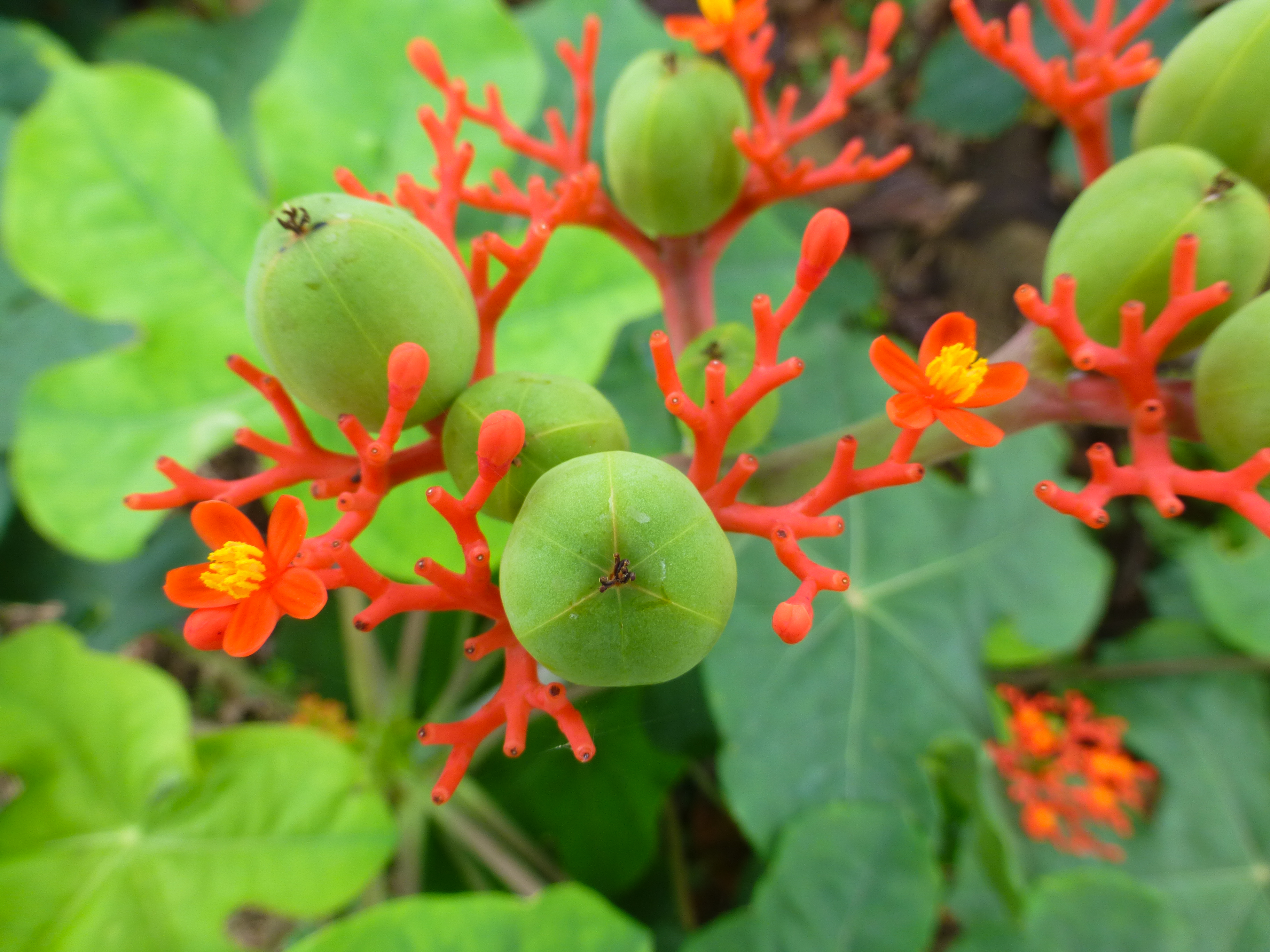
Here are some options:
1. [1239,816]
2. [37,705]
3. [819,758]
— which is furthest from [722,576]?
[1239,816]

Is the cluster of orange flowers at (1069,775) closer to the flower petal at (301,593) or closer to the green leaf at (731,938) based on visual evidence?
the green leaf at (731,938)

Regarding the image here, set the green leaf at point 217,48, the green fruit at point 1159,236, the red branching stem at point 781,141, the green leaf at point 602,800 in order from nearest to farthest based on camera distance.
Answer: the green fruit at point 1159,236, the red branching stem at point 781,141, the green leaf at point 602,800, the green leaf at point 217,48

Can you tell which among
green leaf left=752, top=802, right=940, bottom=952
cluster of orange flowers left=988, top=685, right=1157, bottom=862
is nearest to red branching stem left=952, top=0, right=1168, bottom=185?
green leaf left=752, top=802, right=940, bottom=952

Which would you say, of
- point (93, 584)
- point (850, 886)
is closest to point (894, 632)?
point (850, 886)

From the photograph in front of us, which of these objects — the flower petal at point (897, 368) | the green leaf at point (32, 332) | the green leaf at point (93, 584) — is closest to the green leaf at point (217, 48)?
the green leaf at point (32, 332)

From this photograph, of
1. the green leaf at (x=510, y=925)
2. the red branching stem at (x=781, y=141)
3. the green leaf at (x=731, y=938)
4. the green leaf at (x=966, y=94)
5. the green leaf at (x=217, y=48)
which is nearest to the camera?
the red branching stem at (x=781, y=141)

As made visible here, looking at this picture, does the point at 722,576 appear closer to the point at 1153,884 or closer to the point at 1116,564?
the point at 1153,884
